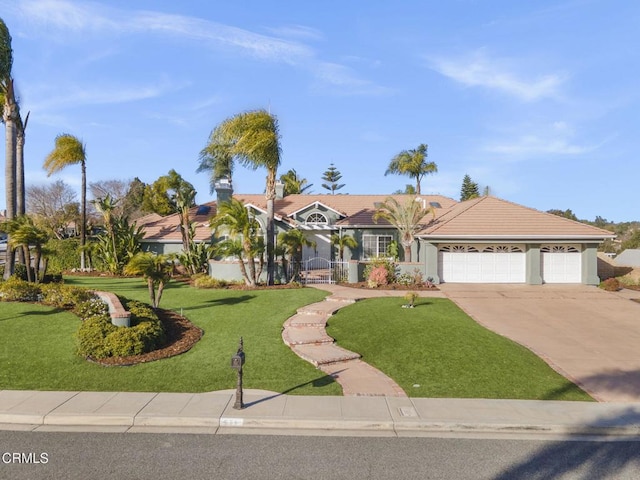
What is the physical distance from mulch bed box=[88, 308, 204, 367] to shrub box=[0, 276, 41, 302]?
541 centimetres

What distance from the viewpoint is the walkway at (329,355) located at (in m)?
8.23

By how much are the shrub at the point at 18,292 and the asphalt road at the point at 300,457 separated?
10.4m

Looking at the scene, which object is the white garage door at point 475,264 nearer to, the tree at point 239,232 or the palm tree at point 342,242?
the palm tree at point 342,242

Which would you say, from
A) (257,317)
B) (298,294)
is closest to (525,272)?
(298,294)

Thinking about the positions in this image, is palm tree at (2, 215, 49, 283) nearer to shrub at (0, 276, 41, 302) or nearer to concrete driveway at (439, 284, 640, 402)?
shrub at (0, 276, 41, 302)

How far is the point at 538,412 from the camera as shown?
23.2 feet

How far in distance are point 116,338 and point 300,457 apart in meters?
6.13

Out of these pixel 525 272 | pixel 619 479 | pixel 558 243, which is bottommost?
pixel 619 479

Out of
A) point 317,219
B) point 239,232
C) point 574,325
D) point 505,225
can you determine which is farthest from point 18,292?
point 505,225

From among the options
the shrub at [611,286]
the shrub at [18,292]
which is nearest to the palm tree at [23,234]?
the shrub at [18,292]

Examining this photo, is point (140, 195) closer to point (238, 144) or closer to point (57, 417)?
point (238, 144)

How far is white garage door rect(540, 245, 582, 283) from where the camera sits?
22266 mm

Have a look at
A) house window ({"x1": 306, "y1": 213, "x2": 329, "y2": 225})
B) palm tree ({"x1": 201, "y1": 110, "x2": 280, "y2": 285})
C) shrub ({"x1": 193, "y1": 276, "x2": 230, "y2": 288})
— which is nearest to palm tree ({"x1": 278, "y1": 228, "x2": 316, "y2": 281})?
palm tree ({"x1": 201, "y1": 110, "x2": 280, "y2": 285})

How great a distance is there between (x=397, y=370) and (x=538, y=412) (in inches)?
117
